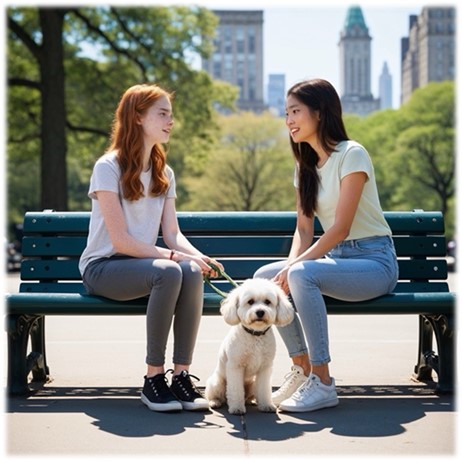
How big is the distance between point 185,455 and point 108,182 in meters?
1.74

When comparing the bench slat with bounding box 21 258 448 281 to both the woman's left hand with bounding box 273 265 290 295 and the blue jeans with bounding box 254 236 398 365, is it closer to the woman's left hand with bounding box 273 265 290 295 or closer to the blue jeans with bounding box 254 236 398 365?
the blue jeans with bounding box 254 236 398 365

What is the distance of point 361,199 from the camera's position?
516cm

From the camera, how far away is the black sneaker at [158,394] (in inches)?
188

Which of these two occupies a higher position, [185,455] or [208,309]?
[208,309]

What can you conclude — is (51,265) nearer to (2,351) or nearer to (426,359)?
(2,351)

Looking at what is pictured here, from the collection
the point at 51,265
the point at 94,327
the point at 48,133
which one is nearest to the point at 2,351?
the point at 51,265

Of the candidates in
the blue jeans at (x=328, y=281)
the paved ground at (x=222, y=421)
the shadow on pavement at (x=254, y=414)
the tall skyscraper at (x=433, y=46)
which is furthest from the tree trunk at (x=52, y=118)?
the tall skyscraper at (x=433, y=46)

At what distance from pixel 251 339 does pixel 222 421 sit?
1.47 ft

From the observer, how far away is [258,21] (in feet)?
563

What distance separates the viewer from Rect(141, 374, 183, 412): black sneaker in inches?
188

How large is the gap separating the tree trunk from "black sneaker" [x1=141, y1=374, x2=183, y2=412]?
15574 millimetres

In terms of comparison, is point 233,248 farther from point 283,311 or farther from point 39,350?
point 39,350

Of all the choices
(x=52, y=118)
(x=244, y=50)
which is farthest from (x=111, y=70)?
(x=244, y=50)

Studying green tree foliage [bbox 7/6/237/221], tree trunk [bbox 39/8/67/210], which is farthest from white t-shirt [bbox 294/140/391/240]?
green tree foliage [bbox 7/6/237/221]
